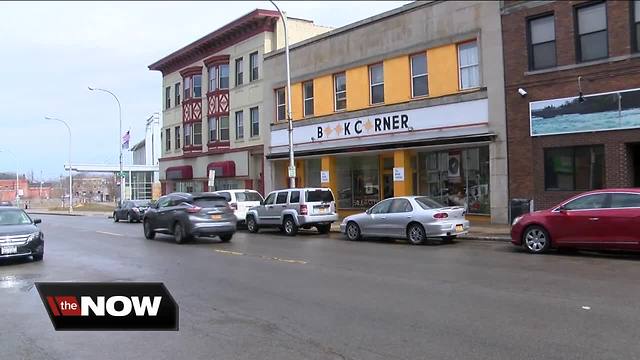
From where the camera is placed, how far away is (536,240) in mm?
14117

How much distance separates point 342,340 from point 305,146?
941 inches

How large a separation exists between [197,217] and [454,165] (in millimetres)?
10683

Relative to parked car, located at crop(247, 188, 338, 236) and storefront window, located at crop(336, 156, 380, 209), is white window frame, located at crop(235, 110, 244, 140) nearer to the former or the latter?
storefront window, located at crop(336, 156, 380, 209)

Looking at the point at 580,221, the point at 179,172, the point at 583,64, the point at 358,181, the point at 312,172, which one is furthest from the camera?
the point at 179,172

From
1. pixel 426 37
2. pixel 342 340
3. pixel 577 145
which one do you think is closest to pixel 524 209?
pixel 577 145

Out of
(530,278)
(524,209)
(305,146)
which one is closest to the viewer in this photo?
(530,278)

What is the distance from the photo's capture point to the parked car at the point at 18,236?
13.6m

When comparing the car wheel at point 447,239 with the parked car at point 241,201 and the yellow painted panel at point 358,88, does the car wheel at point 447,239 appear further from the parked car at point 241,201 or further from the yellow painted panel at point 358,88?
the yellow painted panel at point 358,88

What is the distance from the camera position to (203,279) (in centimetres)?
1096

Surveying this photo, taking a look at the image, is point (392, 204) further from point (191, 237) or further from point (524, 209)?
point (191, 237)

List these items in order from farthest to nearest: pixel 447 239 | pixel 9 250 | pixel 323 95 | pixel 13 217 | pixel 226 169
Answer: pixel 226 169, pixel 323 95, pixel 447 239, pixel 13 217, pixel 9 250

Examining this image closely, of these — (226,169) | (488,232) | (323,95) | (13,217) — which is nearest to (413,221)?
(488,232)

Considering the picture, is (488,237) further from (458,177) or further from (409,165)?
(409,165)

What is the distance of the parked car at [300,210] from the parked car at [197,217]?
2758mm
